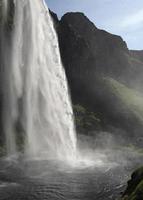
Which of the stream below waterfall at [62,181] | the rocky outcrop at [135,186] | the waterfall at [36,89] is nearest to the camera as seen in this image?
the rocky outcrop at [135,186]

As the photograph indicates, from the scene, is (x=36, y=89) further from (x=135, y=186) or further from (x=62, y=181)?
(x=135, y=186)

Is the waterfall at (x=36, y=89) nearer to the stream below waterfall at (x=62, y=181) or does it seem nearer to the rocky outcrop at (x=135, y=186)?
the stream below waterfall at (x=62, y=181)

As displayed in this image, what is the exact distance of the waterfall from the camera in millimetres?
124062

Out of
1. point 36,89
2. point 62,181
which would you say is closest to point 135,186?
point 62,181

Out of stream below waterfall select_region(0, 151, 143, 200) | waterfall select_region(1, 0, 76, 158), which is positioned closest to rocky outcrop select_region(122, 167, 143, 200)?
stream below waterfall select_region(0, 151, 143, 200)

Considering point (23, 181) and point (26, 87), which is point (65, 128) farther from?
point (23, 181)

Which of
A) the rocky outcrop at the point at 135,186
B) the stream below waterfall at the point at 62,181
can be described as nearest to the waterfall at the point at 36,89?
the stream below waterfall at the point at 62,181

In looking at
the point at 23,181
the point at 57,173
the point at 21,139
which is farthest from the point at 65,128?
the point at 23,181

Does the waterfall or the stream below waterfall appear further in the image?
the waterfall

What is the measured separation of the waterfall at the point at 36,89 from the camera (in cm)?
12406

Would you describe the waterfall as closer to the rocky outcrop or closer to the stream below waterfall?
the stream below waterfall

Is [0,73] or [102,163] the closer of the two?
[102,163]

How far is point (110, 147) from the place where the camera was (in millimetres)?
154375

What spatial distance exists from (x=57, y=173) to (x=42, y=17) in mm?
64474
